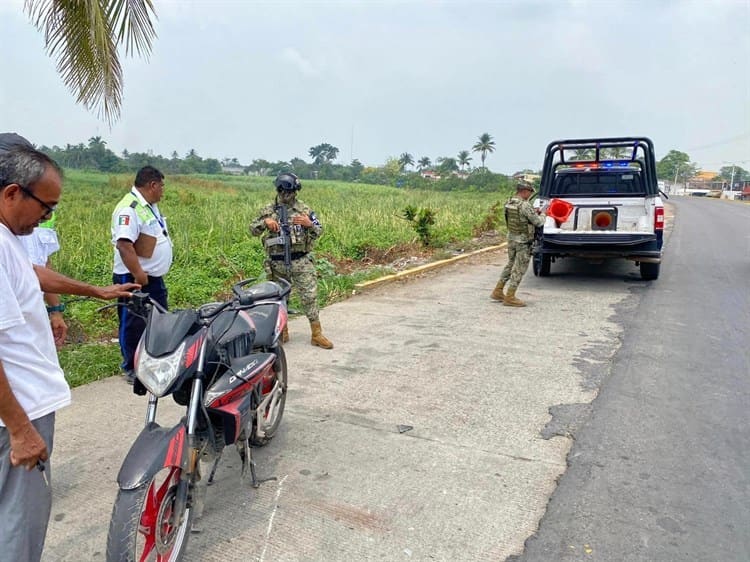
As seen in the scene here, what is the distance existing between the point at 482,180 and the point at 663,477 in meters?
51.3

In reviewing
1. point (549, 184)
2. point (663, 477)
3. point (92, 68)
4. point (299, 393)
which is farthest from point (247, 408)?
point (549, 184)

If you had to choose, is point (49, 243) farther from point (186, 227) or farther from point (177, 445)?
point (186, 227)

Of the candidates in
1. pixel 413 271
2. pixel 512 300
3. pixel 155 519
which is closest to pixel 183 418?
pixel 155 519

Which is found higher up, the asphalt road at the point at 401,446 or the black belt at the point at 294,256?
the black belt at the point at 294,256

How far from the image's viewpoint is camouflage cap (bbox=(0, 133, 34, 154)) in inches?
76.8

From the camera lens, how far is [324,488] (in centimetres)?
310

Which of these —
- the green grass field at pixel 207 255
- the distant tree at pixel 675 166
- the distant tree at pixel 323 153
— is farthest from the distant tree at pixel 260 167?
the green grass field at pixel 207 255

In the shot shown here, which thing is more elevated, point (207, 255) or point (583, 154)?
point (583, 154)

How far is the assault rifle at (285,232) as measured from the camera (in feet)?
17.4

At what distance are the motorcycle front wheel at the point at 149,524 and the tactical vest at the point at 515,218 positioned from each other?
215 inches

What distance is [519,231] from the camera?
281 inches

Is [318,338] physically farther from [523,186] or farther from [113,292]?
[523,186]

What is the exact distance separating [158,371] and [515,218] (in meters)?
5.54

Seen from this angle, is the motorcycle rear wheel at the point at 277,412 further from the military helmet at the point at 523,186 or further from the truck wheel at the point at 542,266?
the truck wheel at the point at 542,266
